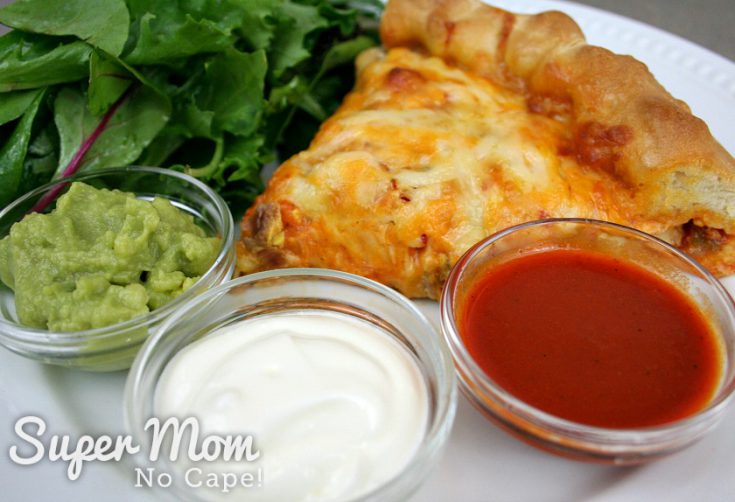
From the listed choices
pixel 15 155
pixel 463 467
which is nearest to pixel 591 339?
pixel 463 467

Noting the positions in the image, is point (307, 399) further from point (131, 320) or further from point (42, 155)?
point (42, 155)

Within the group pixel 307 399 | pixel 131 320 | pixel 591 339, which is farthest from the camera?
pixel 131 320

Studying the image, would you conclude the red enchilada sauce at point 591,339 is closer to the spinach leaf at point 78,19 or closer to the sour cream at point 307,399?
the sour cream at point 307,399

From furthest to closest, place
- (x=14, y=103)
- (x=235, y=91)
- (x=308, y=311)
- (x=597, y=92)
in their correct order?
(x=235, y=91), (x=14, y=103), (x=597, y=92), (x=308, y=311)

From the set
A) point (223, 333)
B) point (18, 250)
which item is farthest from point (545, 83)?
point (18, 250)

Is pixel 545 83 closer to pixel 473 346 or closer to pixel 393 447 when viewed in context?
pixel 473 346

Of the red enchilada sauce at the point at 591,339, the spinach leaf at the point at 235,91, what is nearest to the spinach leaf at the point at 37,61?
the spinach leaf at the point at 235,91
